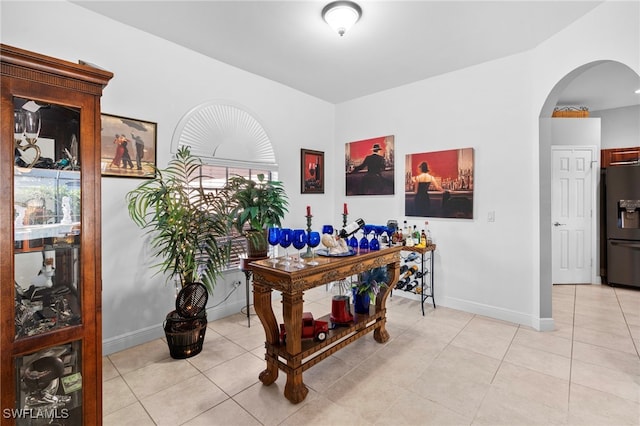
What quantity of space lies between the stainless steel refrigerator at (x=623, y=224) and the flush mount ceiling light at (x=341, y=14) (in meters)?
Answer: 4.91

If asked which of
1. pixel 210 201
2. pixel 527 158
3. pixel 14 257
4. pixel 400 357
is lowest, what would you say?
pixel 400 357

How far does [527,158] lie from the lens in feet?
10.7

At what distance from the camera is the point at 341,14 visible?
241 centimetres

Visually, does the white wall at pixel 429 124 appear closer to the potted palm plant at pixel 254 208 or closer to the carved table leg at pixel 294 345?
the potted palm plant at pixel 254 208

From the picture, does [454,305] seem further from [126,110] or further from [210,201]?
[126,110]

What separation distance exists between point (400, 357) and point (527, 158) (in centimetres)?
253

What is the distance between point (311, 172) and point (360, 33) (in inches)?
85.5

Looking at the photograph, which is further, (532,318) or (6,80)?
(532,318)

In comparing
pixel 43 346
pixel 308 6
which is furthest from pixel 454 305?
pixel 43 346

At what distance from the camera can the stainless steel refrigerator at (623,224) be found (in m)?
4.45

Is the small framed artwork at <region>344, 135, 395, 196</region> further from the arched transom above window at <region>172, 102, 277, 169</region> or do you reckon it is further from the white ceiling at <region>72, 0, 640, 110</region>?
the arched transom above window at <region>172, 102, 277, 169</region>

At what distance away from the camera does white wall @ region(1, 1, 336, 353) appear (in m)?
2.38

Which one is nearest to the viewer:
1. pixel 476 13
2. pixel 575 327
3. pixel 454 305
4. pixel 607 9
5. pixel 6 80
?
pixel 6 80

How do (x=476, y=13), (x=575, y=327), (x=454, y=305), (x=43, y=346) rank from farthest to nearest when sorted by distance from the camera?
(x=454, y=305) < (x=575, y=327) < (x=476, y=13) < (x=43, y=346)
